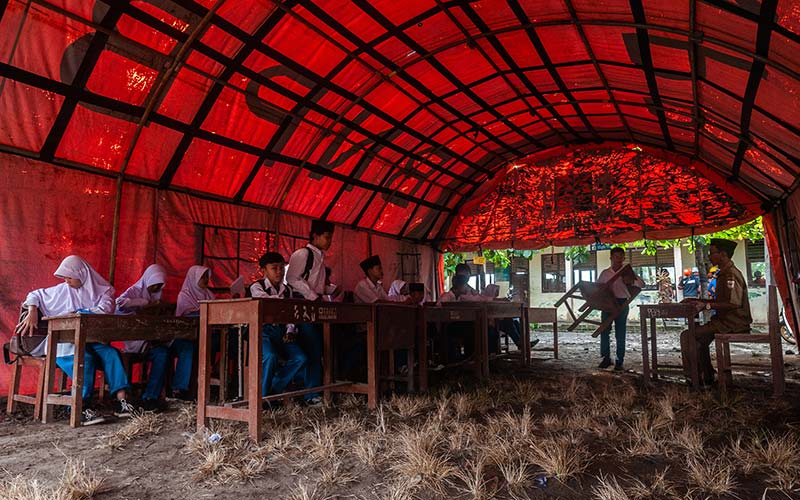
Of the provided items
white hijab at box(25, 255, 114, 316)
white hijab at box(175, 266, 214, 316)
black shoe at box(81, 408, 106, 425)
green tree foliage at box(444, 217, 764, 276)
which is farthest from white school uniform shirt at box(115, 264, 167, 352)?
green tree foliage at box(444, 217, 764, 276)

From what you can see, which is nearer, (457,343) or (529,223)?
(457,343)

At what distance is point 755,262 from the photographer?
17047 millimetres

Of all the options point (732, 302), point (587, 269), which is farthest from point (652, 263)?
point (732, 302)

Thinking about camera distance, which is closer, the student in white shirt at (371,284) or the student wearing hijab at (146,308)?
the student wearing hijab at (146,308)

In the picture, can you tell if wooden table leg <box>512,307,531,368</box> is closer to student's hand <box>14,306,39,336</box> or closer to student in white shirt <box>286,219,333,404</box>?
student in white shirt <box>286,219,333,404</box>

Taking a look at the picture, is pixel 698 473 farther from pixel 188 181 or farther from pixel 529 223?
pixel 529 223

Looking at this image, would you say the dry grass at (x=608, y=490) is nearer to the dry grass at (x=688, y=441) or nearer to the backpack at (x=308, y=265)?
the dry grass at (x=688, y=441)

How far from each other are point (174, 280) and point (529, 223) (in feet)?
22.6

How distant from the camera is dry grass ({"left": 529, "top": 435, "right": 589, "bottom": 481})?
98.0 inches

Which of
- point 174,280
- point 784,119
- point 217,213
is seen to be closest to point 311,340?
point 174,280

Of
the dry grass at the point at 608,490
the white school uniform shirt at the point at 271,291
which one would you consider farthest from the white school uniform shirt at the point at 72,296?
the dry grass at the point at 608,490

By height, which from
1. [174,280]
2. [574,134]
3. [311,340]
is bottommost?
[311,340]

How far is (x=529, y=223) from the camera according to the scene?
10258 millimetres

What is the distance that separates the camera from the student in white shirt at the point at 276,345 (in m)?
4.32
